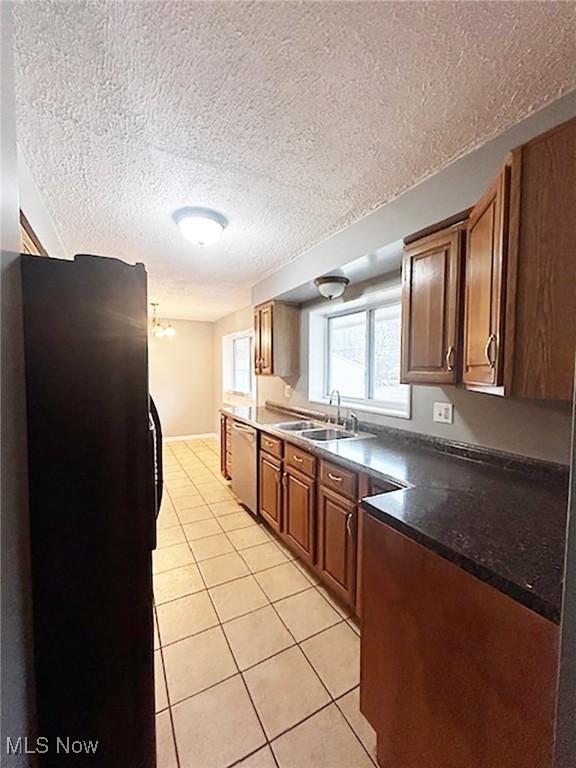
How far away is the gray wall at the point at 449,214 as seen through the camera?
4.42 ft

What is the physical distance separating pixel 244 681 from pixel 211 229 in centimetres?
247

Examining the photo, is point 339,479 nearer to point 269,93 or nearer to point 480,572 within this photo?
point 480,572

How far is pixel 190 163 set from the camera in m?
1.52

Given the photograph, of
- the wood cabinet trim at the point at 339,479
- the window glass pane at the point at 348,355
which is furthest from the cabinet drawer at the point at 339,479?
the window glass pane at the point at 348,355

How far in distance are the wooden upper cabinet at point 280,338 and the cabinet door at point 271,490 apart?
3.31 ft

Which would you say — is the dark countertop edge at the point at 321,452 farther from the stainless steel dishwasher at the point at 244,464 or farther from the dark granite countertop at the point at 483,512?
the stainless steel dishwasher at the point at 244,464

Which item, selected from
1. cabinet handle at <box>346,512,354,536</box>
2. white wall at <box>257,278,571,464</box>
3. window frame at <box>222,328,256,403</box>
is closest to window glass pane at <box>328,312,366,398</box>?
white wall at <box>257,278,571,464</box>

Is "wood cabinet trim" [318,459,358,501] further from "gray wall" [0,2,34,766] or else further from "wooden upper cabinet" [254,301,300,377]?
"wooden upper cabinet" [254,301,300,377]

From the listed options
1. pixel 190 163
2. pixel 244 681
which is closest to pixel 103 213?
pixel 190 163

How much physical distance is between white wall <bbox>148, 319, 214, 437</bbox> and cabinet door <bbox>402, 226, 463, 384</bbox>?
5.33 meters

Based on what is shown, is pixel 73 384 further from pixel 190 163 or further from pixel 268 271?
pixel 268 271

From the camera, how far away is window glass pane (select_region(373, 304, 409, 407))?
2469 millimetres

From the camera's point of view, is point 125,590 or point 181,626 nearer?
point 125,590

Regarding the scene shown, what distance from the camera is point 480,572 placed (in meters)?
0.81
